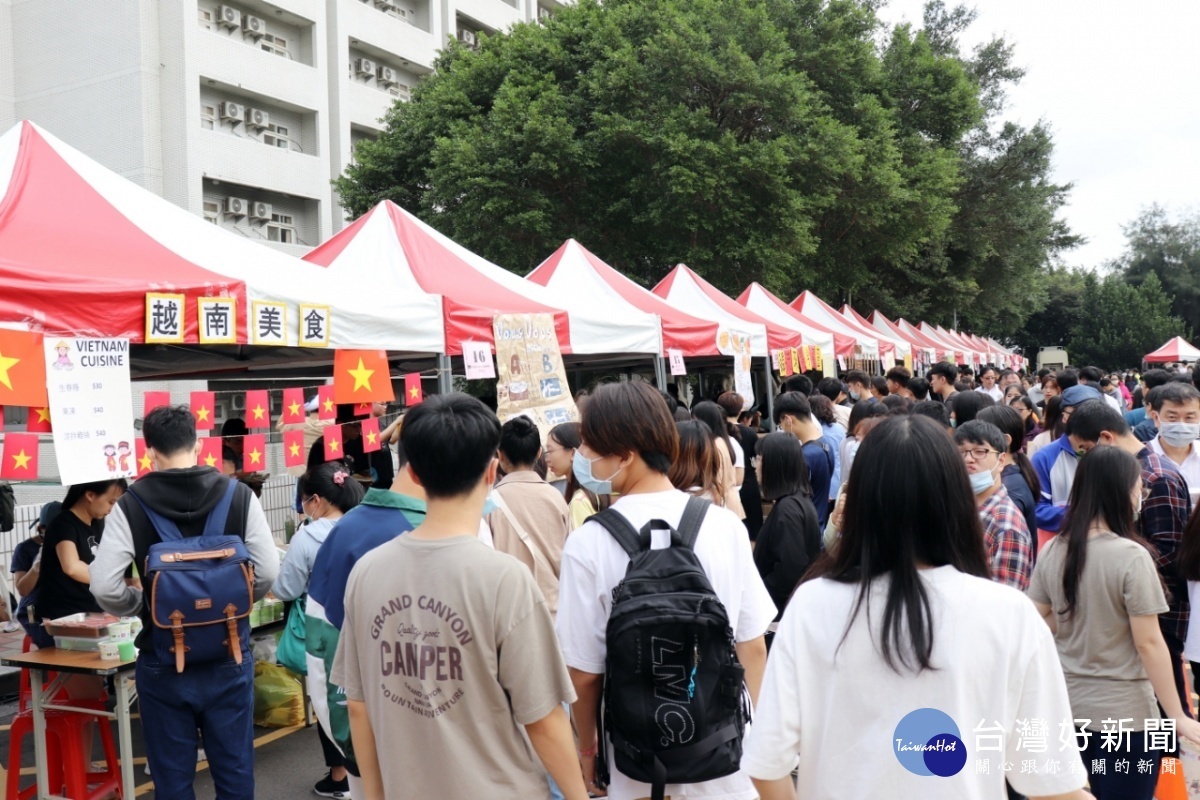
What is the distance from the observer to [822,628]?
162 centimetres

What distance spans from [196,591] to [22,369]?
3.95 feet

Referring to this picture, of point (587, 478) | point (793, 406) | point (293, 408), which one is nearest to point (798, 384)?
point (793, 406)

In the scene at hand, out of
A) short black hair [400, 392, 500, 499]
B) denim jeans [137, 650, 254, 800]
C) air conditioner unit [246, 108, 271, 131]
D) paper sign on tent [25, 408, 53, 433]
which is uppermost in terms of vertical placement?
air conditioner unit [246, 108, 271, 131]

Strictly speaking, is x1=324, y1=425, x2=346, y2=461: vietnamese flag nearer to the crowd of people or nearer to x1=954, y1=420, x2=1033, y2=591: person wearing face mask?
the crowd of people

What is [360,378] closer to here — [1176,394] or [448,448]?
[448,448]

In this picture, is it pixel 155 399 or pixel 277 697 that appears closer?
pixel 155 399

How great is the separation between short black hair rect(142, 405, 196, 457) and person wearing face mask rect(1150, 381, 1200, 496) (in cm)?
431

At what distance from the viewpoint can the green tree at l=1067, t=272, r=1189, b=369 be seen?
177ft

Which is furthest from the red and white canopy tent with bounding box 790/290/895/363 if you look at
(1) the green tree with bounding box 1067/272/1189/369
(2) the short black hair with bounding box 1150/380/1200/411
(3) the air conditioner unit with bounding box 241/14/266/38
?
(1) the green tree with bounding box 1067/272/1189/369

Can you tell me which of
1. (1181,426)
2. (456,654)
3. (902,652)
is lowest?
(456,654)

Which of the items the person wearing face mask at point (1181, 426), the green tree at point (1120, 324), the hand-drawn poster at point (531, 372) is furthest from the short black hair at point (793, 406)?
the green tree at point (1120, 324)

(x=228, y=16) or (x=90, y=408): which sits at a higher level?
(x=228, y=16)

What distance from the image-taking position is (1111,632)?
2904mm

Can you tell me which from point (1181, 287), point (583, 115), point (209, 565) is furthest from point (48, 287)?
point (1181, 287)
